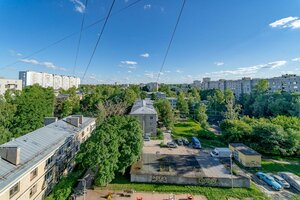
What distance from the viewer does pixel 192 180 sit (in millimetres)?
18031

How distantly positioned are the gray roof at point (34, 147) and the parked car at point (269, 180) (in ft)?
67.8

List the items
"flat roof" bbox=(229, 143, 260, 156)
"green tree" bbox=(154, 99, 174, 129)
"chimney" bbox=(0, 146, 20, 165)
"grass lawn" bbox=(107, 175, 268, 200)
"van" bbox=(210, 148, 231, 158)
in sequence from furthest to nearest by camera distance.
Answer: "green tree" bbox=(154, 99, 174, 129), "van" bbox=(210, 148, 231, 158), "flat roof" bbox=(229, 143, 260, 156), "grass lawn" bbox=(107, 175, 268, 200), "chimney" bbox=(0, 146, 20, 165)

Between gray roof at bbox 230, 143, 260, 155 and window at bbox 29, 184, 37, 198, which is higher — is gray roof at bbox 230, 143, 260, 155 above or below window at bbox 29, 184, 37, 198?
above

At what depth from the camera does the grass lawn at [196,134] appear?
32428 millimetres

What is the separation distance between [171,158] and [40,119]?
2312 centimetres

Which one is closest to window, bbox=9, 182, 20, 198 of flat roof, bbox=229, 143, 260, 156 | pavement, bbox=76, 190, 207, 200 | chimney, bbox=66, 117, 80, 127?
pavement, bbox=76, 190, 207, 200

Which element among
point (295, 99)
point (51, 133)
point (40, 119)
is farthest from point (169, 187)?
point (295, 99)

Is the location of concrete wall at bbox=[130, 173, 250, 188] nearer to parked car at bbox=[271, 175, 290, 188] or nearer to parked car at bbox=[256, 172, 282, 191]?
parked car at bbox=[256, 172, 282, 191]

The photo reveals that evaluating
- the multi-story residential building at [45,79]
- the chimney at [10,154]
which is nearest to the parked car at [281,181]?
the chimney at [10,154]

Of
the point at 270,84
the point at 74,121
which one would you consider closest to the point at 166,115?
the point at 74,121

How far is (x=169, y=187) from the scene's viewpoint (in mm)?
17500

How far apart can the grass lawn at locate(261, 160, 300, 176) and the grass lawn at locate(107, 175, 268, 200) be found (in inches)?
263

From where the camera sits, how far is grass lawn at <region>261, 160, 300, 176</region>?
74.1ft

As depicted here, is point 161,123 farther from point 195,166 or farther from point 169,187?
point 169,187
